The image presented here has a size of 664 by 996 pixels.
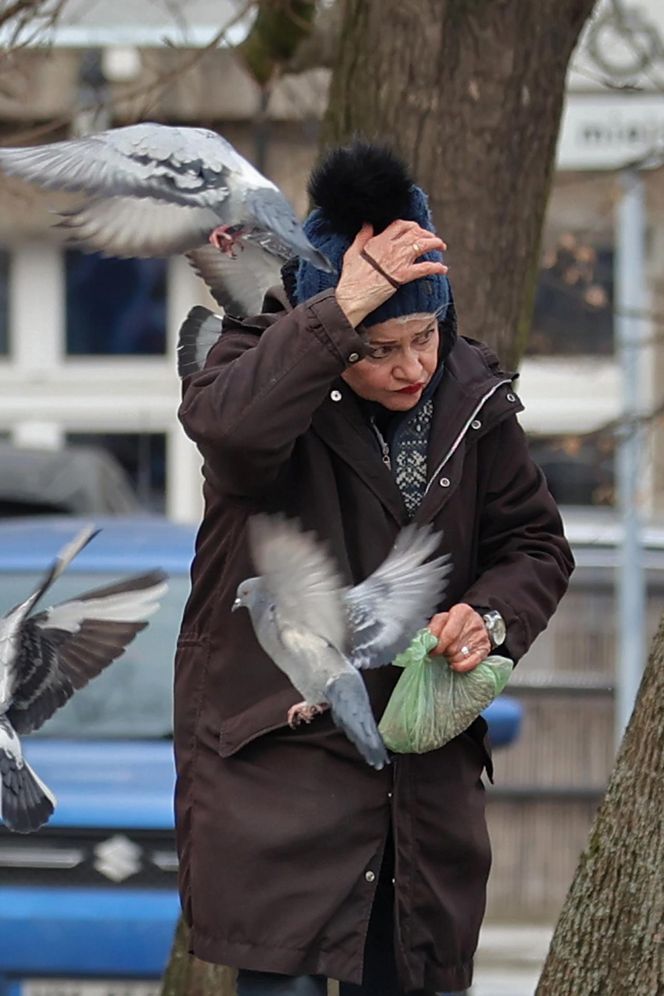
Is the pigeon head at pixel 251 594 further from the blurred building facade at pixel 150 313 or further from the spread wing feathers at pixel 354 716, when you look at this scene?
the blurred building facade at pixel 150 313

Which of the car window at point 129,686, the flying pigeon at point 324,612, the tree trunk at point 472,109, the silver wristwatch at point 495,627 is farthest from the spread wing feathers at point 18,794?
the car window at point 129,686

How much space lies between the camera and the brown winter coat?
2.84 meters

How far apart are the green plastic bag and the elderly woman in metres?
0.03

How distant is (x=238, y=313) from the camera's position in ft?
11.1

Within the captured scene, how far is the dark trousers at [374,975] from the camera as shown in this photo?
2865 millimetres

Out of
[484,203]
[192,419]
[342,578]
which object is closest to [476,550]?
[342,578]

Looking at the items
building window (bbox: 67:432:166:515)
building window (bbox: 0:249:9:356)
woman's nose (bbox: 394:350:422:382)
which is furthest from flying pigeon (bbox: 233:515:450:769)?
building window (bbox: 0:249:9:356)

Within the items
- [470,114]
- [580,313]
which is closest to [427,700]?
[470,114]

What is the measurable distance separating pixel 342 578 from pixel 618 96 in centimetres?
364

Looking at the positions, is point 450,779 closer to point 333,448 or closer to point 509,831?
point 333,448

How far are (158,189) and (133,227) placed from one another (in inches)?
4.4

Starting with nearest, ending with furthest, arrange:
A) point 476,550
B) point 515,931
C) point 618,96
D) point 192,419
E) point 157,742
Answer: point 192,419
point 476,550
point 157,742
point 618,96
point 515,931

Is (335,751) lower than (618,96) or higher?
lower

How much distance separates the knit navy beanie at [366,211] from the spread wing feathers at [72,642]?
0.71 meters
